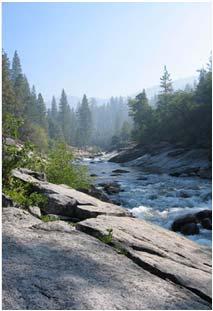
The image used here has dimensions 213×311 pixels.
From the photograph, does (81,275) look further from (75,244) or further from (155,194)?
(155,194)

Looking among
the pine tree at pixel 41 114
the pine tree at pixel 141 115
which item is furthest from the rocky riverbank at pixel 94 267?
the pine tree at pixel 41 114

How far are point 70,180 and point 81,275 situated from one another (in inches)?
296

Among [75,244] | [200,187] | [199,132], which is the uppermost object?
[199,132]

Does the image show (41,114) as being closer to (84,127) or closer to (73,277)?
(84,127)

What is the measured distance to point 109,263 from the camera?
4.44 meters

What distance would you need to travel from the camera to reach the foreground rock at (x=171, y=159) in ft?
106

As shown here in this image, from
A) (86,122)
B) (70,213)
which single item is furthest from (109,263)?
(86,122)

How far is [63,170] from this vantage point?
11.4 meters

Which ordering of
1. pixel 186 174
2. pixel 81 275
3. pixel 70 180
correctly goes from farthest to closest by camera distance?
pixel 186 174 → pixel 70 180 → pixel 81 275

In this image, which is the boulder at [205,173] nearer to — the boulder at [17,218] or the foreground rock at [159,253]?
the foreground rock at [159,253]

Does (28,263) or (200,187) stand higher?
(28,263)

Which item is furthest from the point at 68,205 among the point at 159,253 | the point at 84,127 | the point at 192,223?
the point at 84,127

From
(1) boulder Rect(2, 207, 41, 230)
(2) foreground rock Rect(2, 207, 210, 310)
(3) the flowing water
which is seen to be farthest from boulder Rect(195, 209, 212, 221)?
(1) boulder Rect(2, 207, 41, 230)

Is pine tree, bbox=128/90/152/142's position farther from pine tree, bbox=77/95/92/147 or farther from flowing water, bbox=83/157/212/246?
pine tree, bbox=77/95/92/147
